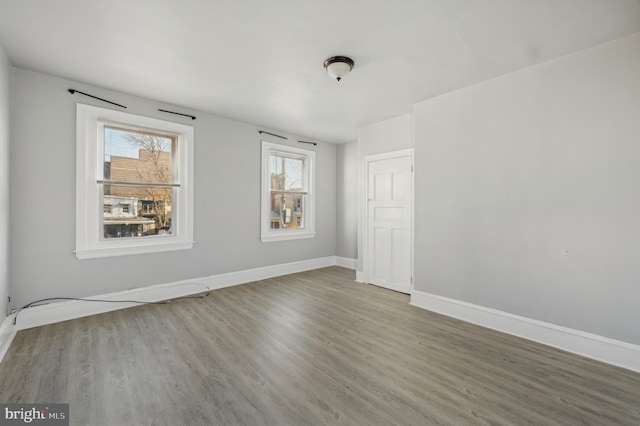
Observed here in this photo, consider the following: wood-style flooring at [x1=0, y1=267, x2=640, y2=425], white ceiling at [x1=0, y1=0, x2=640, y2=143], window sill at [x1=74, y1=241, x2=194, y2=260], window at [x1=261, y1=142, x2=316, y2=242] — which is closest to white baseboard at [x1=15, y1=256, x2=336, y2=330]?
wood-style flooring at [x1=0, y1=267, x2=640, y2=425]

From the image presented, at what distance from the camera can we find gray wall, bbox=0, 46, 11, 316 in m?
2.40

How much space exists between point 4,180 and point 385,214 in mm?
4381

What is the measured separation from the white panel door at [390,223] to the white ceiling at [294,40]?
3.95ft

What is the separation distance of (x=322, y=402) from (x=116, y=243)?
313cm

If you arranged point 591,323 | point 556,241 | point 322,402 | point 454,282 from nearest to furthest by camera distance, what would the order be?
point 322,402, point 591,323, point 556,241, point 454,282

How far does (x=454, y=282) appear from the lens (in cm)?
320

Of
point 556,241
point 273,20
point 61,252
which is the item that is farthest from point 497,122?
point 61,252

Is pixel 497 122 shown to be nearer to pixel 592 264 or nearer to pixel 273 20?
pixel 592 264

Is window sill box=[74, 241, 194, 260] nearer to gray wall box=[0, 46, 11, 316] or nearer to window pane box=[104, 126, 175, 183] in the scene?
gray wall box=[0, 46, 11, 316]

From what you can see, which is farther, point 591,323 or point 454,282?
point 454,282

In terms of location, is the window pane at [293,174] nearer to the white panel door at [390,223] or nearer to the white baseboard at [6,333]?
the white panel door at [390,223]

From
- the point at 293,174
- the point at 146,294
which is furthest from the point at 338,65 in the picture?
the point at 146,294

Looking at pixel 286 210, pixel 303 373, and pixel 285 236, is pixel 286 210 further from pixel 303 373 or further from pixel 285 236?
pixel 303 373

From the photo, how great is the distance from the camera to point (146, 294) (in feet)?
11.5
